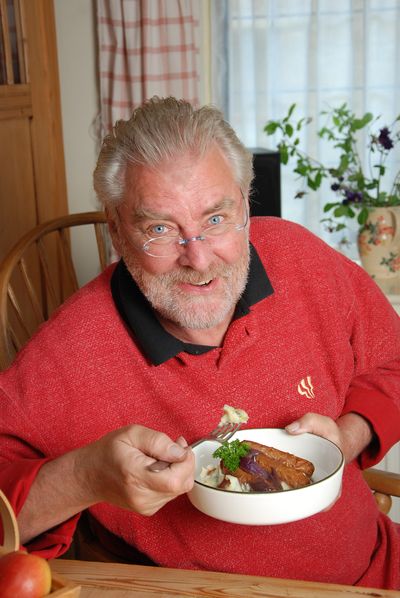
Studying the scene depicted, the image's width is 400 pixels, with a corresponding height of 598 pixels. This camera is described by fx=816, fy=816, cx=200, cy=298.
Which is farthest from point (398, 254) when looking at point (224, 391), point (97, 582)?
point (97, 582)

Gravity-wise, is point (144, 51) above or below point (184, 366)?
above

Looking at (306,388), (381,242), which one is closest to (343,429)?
(306,388)

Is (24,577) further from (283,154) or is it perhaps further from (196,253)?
(283,154)

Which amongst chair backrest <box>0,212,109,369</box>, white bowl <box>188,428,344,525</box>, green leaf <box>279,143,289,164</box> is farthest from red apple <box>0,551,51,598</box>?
green leaf <box>279,143,289,164</box>

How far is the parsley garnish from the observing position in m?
1.18

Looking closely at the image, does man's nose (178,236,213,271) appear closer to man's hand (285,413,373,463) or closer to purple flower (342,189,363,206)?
man's hand (285,413,373,463)

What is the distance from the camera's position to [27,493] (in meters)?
1.17

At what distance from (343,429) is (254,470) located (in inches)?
13.1

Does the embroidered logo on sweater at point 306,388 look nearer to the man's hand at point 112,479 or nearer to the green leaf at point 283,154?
the man's hand at point 112,479

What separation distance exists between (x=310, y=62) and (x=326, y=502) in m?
2.54

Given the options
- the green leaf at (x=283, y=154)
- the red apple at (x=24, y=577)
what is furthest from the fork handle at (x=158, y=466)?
the green leaf at (x=283, y=154)

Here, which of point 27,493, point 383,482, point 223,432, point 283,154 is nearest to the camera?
point 27,493

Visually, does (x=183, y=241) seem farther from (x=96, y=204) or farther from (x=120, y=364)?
(x=96, y=204)

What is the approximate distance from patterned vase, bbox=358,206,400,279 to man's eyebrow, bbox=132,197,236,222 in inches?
49.7
